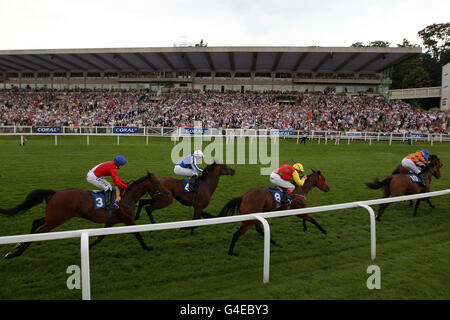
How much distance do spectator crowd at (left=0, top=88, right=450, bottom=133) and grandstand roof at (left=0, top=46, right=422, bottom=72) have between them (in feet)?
11.8

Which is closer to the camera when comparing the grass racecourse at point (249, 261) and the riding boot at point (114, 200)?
the grass racecourse at point (249, 261)

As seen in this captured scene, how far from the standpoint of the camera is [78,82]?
45.1 meters

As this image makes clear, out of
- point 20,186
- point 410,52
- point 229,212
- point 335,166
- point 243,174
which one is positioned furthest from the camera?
point 410,52

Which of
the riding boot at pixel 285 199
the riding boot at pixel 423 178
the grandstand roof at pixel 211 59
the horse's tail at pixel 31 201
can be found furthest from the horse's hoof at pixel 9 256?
the grandstand roof at pixel 211 59

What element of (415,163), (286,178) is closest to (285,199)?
(286,178)

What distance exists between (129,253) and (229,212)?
1647 millimetres

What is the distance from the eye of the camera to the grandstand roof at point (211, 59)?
116ft

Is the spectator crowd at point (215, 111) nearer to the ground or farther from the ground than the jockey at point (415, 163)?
farther from the ground

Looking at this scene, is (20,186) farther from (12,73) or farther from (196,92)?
(12,73)

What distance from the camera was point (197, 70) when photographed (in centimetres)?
4366

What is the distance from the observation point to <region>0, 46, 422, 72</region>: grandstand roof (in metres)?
35.3

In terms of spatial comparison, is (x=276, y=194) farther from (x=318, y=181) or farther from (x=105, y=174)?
(x=105, y=174)

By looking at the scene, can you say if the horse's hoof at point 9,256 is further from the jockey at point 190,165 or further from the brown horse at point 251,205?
the jockey at point 190,165

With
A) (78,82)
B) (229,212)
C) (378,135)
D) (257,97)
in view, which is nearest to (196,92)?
(257,97)
